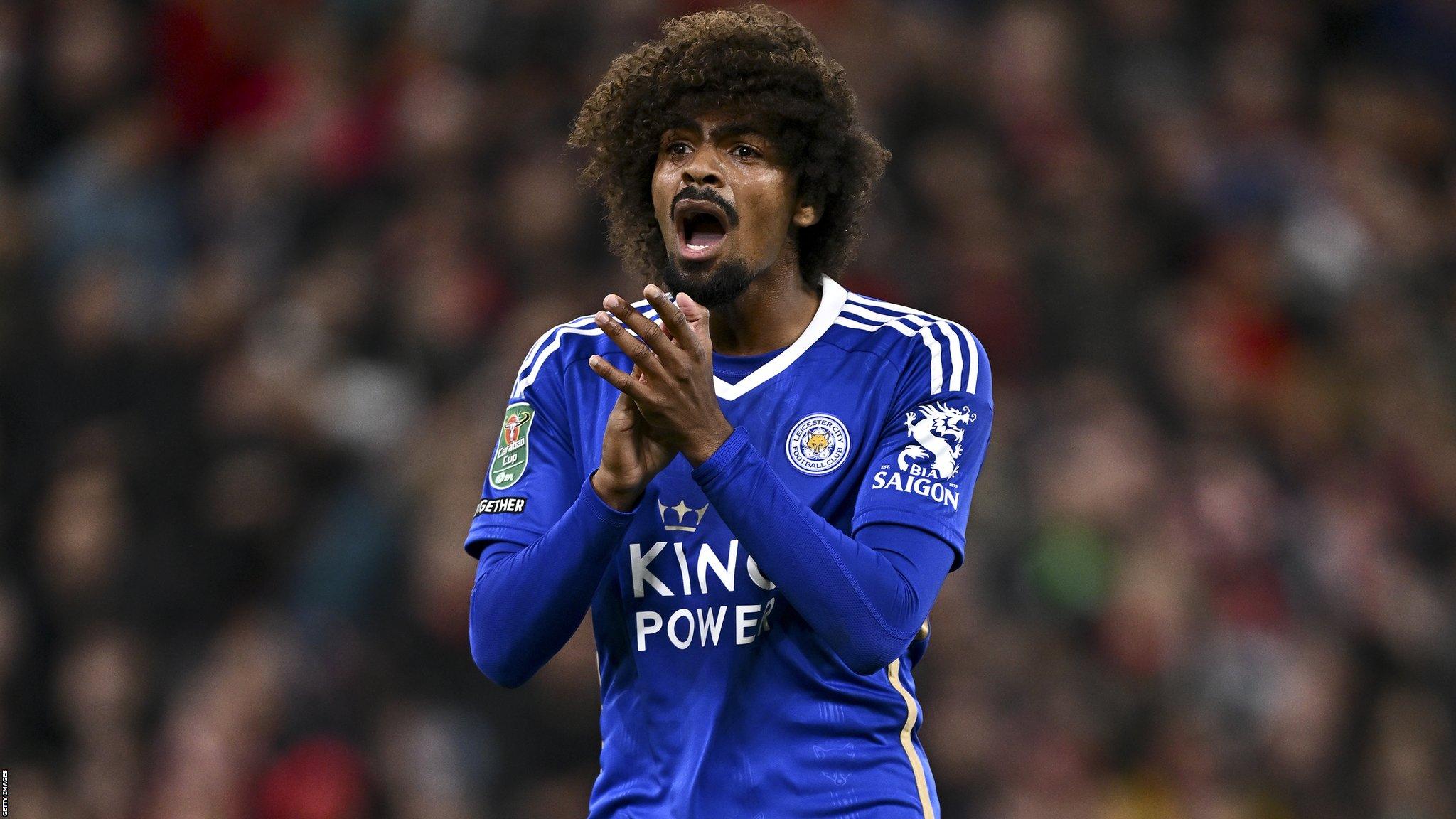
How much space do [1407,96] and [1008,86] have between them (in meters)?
2.43

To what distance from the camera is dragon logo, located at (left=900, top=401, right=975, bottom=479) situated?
2.63 metres

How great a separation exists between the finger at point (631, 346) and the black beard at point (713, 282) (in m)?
0.37

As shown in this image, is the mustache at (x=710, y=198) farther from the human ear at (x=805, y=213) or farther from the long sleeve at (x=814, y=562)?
the long sleeve at (x=814, y=562)

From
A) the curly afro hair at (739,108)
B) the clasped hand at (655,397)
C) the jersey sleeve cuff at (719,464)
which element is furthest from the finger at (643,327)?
the curly afro hair at (739,108)

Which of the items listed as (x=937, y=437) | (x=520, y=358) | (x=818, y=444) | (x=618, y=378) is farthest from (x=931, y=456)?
(x=520, y=358)

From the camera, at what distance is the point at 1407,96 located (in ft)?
29.1

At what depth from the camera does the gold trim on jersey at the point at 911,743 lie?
2.65m

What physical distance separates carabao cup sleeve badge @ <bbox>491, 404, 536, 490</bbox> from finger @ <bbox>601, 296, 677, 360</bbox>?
478 millimetres

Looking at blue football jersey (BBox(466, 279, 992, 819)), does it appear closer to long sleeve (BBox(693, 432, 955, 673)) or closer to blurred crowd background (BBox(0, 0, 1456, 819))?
long sleeve (BBox(693, 432, 955, 673))

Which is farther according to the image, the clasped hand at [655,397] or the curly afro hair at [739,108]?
the curly afro hair at [739,108]

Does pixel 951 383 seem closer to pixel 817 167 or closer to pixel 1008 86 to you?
pixel 817 167

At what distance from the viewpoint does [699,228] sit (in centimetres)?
281

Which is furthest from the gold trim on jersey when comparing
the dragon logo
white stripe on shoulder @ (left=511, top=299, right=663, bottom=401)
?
white stripe on shoulder @ (left=511, top=299, right=663, bottom=401)

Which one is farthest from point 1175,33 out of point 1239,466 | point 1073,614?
point 1073,614
